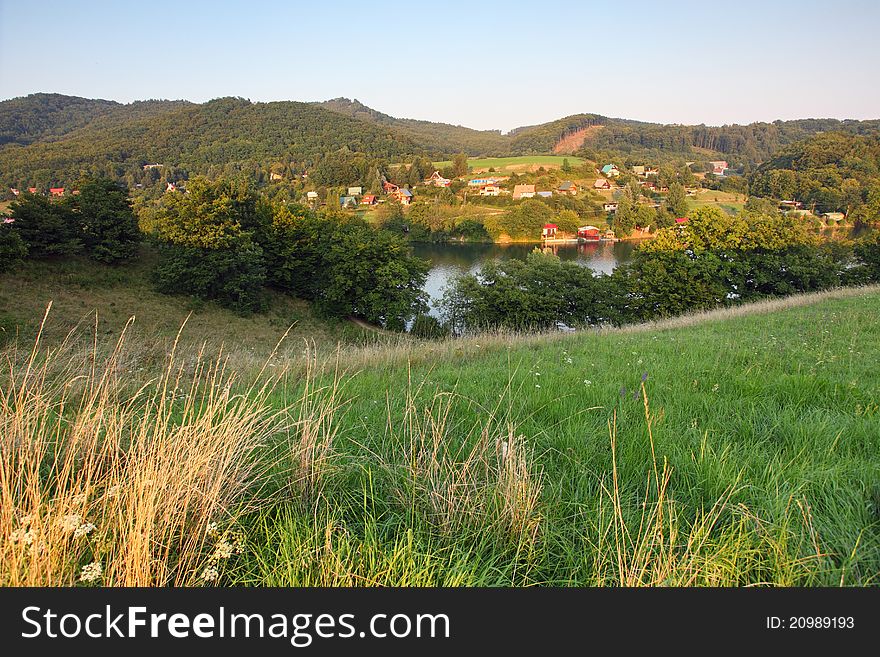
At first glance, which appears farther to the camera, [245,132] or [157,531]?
[245,132]

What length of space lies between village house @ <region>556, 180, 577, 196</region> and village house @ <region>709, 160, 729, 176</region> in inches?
1778

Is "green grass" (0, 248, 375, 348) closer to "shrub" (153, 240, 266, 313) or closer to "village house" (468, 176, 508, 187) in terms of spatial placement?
"shrub" (153, 240, 266, 313)

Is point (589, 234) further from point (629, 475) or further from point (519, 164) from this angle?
point (629, 475)

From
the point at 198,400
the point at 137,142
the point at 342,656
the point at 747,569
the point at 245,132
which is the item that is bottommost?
the point at 198,400

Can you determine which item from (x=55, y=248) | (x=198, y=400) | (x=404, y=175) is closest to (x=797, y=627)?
(x=198, y=400)

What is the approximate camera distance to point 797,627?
1.47m

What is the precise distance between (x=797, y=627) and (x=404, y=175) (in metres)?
113

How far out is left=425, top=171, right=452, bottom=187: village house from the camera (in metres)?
97.6

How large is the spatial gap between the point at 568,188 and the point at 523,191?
31.7 ft

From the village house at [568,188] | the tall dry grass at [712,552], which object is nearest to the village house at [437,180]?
the village house at [568,188]

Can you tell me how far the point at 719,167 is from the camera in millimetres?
120438

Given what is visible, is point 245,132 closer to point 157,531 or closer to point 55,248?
point 55,248

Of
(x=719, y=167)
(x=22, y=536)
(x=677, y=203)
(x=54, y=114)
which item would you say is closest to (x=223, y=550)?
(x=22, y=536)

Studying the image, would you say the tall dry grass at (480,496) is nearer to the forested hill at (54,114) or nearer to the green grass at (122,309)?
the green grass at (122,309)
